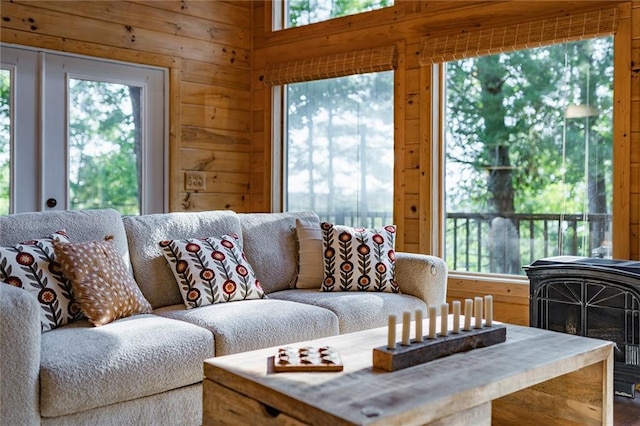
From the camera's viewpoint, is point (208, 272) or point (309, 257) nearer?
point (208, 272)

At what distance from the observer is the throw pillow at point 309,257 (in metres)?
3.66

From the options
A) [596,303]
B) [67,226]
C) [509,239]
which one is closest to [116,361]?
[67,226]

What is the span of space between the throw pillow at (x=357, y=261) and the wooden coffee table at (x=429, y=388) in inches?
42.3

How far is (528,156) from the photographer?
14.0ft

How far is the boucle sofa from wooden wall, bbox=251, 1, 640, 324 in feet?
2.58

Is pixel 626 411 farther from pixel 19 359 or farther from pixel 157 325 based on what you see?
pixel 19 359

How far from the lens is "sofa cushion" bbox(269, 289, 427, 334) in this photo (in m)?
3.14

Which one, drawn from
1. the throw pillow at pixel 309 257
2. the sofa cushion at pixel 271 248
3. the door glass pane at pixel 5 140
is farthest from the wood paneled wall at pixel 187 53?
the throw pillow at pixel 309 257

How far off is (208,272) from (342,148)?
2.12 meters

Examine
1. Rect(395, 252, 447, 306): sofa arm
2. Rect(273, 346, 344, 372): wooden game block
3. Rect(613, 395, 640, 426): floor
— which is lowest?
Rect(613, 395, 640, 426): floor

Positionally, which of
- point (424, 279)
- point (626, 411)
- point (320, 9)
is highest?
point (320, 9)

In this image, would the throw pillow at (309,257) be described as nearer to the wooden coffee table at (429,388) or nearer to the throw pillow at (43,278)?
the wooden coffee table at (429,388)

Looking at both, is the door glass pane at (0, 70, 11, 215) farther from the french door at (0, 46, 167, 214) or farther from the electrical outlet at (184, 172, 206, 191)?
the electrical outlet at (184, 172, 206, 191)

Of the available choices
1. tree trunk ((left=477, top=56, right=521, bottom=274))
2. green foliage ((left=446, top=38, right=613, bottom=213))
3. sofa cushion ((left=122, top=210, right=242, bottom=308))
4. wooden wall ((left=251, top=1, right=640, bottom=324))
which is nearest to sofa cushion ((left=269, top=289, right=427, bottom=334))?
sofa cushion ((left=122, top=210, right=242, bottom=308))
